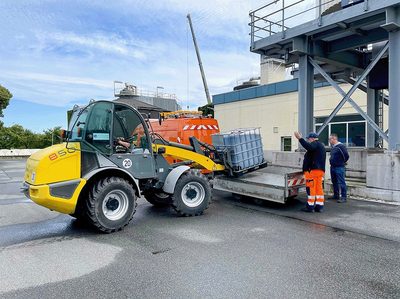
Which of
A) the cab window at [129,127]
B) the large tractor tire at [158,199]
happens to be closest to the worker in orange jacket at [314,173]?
the large tractor tire at [158,199]

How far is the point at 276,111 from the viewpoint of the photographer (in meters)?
23.7

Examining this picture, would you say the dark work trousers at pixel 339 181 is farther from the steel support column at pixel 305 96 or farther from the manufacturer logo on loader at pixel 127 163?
the manufacturer logo on loader at pixel 127 163

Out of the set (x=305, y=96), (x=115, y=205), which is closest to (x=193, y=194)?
(x=115, y=205)

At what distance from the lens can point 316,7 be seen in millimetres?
10633

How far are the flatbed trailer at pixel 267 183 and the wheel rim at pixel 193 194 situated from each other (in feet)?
4.78

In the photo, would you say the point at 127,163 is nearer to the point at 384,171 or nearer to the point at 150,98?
the point at 384,171

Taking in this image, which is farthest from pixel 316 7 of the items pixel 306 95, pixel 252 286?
pixel 252 286

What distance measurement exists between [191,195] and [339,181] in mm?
4201

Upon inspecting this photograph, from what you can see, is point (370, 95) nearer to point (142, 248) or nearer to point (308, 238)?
point (308, 238)

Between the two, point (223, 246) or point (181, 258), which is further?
point (223, 246)

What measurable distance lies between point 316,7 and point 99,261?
32.0 feet

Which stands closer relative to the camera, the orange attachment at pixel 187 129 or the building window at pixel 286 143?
the orange attachment at pixel 187 129

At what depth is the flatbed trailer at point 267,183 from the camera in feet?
26.0

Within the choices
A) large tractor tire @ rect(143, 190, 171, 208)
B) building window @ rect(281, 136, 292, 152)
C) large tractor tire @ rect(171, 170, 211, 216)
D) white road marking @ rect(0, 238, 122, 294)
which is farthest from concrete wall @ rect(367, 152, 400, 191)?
building window @ rect(281, 136, 292, 152)
